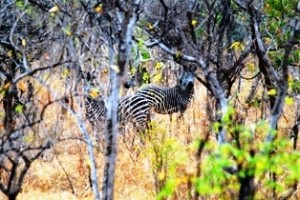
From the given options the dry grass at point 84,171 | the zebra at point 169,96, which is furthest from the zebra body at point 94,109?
the zebra at point 169,96

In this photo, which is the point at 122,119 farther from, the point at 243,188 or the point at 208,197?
the point at 243,188

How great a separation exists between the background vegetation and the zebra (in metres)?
0.25

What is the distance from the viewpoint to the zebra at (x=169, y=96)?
39.6ft

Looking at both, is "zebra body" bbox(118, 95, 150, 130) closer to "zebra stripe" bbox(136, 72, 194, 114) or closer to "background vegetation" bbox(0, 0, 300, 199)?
"zebra stripe" bbox(136, 72, 194, 114)

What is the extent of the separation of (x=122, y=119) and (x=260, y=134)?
2979 millimetres

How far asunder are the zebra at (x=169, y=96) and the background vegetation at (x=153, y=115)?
25cm

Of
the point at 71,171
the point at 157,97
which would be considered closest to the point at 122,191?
the point at 71,171

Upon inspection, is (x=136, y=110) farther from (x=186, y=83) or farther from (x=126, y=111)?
(x=186, y=83)

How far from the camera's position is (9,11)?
896cm

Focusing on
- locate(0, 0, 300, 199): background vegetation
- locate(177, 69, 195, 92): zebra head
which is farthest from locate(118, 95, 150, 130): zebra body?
locate(177, 69, 195, 92): zebra head

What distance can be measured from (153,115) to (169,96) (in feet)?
1.49

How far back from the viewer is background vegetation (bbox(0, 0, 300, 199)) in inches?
183

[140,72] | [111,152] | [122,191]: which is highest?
[140,72]

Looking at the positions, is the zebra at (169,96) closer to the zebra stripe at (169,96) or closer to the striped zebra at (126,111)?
the zebra stripe at (169,96)
